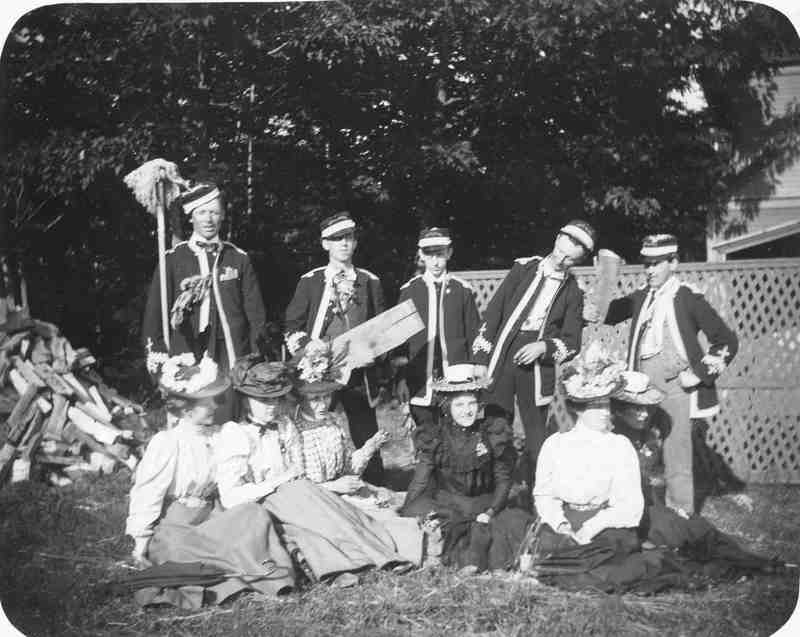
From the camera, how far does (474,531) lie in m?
4.55

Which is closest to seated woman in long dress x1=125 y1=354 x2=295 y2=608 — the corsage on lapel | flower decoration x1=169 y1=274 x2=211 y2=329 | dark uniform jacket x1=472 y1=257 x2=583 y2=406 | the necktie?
flower decoration x1=169 y1=274 x2=211 y2=329

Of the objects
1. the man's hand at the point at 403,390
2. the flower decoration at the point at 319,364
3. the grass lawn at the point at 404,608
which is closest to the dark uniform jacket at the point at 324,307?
the man's hand at the point at 403,390

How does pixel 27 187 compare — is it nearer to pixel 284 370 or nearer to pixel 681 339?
pixel 284 370

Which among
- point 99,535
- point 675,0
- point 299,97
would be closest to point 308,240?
point 299,97

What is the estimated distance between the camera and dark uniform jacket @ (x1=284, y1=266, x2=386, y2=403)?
5.47 meters

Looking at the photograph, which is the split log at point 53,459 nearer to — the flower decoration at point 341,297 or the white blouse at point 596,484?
the flower decoration at point 341,297

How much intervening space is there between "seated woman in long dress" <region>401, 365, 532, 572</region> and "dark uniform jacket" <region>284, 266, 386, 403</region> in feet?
2.68

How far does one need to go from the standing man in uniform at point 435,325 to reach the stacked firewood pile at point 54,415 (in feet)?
7.81

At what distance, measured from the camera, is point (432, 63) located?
570 cm

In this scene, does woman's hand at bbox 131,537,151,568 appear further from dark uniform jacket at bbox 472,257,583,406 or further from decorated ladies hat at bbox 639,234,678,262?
decorated ladies hat at bbox 639,234,678,262

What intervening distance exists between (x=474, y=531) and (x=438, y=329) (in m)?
1.49

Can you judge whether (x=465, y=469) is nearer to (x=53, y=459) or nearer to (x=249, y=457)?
(x=249, y=457)

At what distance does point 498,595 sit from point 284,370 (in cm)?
160

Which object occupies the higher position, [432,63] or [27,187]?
[432,63]
